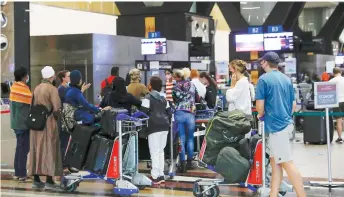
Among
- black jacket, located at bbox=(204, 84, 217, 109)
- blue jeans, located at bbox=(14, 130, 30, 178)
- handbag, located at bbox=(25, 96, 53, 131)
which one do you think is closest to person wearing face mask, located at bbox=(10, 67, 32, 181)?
Result: blue jeans, located at bbox=(14, 130, 30, 178)

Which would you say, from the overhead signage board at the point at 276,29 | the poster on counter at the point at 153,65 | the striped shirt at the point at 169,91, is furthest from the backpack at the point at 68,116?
the overhead signage board at the point at 276,29

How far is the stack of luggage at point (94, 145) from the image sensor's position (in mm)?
7963

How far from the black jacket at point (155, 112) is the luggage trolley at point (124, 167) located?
4.4 inches

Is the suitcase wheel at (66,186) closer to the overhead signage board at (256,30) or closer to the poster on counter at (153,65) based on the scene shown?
the poster on counter at (153,65)

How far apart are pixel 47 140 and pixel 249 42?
51.2ft

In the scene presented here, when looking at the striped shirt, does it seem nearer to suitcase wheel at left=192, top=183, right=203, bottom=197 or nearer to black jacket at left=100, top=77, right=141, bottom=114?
black jacket at left=100, top=77, right=141, bottom=114

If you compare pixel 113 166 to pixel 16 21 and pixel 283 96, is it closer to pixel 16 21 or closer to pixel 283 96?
pixel 283 96

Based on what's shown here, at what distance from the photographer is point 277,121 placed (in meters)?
6.66

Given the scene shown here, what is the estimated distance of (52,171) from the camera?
8555 millimetres

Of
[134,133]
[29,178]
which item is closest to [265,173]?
[134,133]

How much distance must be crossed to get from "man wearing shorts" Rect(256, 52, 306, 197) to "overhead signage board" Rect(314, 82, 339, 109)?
1.89m

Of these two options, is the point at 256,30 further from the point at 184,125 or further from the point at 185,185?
the point at 185,185

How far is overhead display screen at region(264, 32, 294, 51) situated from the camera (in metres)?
22.2

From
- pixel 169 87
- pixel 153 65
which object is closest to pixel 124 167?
pixel 169 87
